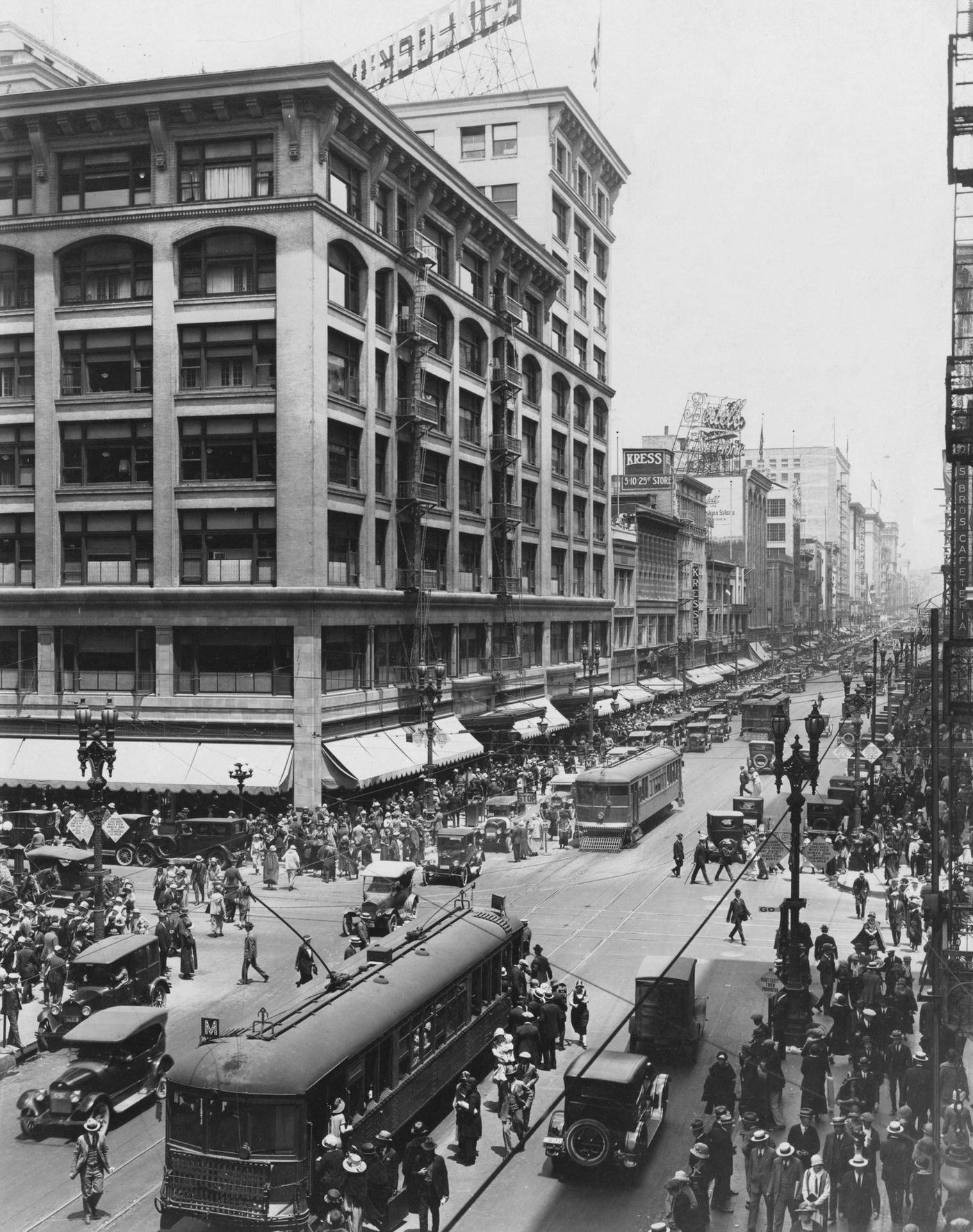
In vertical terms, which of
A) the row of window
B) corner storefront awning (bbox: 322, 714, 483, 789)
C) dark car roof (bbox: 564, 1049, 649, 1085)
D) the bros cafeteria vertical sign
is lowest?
dark car roof (bbox: 564, 1049, 649, 1085)

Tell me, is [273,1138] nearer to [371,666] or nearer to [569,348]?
[371,666]

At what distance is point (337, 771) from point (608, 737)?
28291mm

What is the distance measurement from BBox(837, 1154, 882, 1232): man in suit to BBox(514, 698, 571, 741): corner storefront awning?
4389 centimetres

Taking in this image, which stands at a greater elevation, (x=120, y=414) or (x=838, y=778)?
(x=120, y=414)

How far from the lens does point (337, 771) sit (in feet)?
143

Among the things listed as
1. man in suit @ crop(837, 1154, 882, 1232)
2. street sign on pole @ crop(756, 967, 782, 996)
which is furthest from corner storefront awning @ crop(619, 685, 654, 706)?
man in suit @ crop(837, 1154, 882, 1232)

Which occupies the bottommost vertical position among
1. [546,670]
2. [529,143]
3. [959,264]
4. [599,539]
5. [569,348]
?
[546,670]

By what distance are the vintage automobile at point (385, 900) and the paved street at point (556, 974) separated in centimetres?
98

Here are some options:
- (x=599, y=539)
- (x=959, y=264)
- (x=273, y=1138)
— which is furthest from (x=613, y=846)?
(x=599, y=539)

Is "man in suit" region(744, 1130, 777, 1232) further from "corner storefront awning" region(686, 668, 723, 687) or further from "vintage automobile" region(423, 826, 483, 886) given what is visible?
"corner storefront awning" region(686, 668, 723, 687)

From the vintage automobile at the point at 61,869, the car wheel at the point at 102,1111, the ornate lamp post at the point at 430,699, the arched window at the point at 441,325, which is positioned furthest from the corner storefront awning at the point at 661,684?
the car wheel at the point at 102,1111

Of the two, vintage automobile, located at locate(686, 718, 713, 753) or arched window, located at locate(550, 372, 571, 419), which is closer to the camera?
vintage automobile, located at locate(686, 718, 713, 753)

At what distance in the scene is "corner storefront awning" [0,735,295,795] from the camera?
41469 mm

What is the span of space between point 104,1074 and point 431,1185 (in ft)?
22.0
